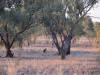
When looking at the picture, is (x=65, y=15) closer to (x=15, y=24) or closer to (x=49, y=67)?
(x=15, y=24)

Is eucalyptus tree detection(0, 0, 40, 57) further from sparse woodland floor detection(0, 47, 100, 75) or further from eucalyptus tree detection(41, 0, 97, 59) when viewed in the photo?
Result: sparse woodland floor detection(0, 47, 100, 75)

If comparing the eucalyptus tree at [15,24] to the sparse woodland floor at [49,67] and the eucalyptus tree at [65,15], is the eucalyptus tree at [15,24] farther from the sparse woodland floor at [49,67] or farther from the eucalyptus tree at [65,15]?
the sparse woodland floor at [49,67]

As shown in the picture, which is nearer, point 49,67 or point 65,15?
point 49,67

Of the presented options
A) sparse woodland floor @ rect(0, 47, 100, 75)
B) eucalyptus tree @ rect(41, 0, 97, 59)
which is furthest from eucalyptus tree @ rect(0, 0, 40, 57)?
sparse woodland floor @ rect(0, 47, 100, 75)

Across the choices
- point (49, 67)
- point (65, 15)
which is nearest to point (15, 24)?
point (65, 15)

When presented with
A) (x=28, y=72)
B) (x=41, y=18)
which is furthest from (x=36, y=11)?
(x=28, y=72)

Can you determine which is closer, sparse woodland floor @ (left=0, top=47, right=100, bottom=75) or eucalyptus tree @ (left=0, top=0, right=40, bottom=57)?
sparse woodland floor @ (left=0, top=47, right=100, bottom=75)

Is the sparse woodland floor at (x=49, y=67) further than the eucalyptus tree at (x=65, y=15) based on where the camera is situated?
No

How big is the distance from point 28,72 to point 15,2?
12.6ft

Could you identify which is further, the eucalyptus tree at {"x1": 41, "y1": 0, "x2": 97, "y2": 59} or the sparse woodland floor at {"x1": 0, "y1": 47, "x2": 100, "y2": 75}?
the eucalyptus tree at {"x1": 41, "y1": 0, "x2": 97, "y2": 59}

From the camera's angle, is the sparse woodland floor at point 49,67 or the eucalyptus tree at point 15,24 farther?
the eucalyptus tree at point 15,24

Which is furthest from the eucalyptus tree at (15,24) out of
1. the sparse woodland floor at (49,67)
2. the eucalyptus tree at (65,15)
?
the sparse woodland floor at (49,67)

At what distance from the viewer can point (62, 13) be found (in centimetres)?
4081

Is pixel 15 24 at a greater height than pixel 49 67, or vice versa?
pixel 49 67
